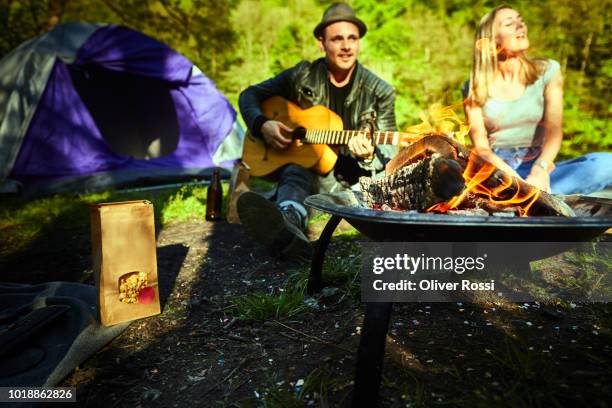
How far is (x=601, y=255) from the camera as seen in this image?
2.69 meters

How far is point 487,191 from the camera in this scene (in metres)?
1.52

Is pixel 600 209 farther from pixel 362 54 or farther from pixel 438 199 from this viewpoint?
pixel 362 54

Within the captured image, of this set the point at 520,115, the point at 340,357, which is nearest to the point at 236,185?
the point at 340,357

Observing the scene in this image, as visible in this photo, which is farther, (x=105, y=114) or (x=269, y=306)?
(x=105, y=114)

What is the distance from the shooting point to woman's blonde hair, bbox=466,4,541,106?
2.87m

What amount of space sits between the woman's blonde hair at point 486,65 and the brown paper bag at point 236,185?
Answer: 6.84 feet

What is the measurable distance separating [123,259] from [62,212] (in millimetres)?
3189

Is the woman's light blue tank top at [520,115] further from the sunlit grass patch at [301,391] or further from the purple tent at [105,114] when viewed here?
the purple tent at [105,114]

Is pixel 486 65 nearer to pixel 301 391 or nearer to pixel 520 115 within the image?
pixel 520 115

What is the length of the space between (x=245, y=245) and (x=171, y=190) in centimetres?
286

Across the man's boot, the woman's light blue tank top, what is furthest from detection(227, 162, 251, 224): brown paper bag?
the woman's light blue tank top

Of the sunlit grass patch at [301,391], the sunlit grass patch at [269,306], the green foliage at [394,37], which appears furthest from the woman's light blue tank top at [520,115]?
the green foliage at [394,37]

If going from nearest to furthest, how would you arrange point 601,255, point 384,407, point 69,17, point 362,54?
1. point 384,407
2. point 601,255
3. point 362,54
4. point 69,17

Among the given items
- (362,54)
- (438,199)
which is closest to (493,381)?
(438,199)
